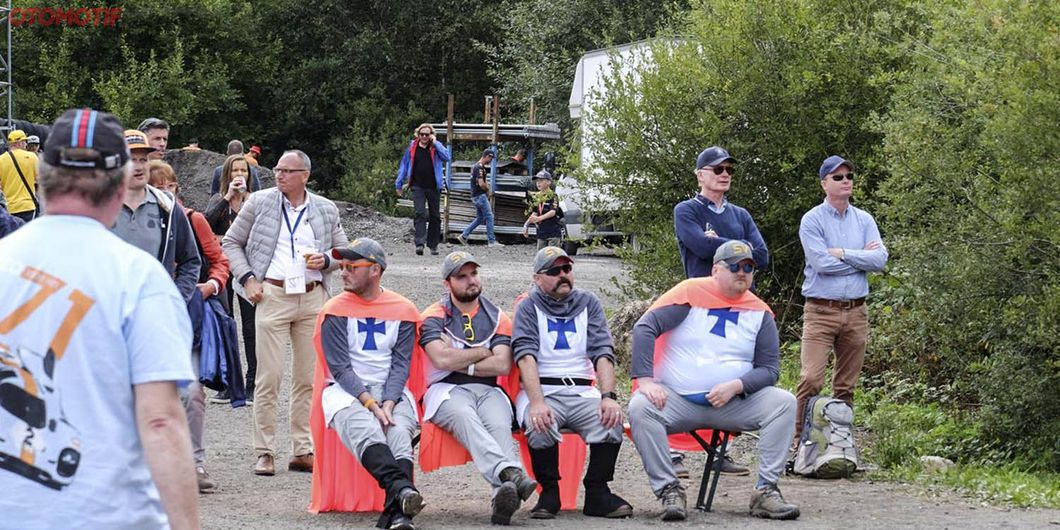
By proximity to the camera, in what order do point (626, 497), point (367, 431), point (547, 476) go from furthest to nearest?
point (626, 497), point (547, 476), point (367, 431)

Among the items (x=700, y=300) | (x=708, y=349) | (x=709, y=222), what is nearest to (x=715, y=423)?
(x=708, y=349)

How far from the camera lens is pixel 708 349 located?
7.93 m

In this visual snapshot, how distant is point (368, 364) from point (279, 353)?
110 cm

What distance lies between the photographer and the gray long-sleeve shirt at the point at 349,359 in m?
7.73

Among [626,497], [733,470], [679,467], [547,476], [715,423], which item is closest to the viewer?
[547,476]

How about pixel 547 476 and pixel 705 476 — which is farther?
pixel 705 476

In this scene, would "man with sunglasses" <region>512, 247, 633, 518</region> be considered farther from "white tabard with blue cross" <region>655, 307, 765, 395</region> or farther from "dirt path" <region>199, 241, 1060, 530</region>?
"white tabard with blue cross" <region>655, 307, 765, 395</region>

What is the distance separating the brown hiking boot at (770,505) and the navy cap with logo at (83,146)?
512 cm

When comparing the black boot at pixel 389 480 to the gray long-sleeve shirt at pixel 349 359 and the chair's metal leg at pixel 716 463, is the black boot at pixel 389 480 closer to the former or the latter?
the gray long-sleeve shirt at pixel 349 359

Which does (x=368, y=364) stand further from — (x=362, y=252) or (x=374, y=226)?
(x=374, y=226)

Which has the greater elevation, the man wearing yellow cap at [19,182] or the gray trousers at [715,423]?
the man wearing yellow cap at [19,182]

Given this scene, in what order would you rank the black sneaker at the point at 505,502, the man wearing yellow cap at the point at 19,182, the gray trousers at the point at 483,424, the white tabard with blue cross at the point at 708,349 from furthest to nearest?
the man wearing yellow cap at the point at 19,182, the white tabard with blue cross at the point at 708,349, the gray trousers at the point at 483,424, the black sneaker at the point at 505,502

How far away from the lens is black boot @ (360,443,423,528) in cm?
710

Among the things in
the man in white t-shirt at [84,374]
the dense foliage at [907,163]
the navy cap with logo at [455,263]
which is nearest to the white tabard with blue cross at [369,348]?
the navy cap with logo at [455,263]
